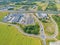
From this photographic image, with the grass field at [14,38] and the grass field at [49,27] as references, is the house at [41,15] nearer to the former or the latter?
the grass field at [49,27]

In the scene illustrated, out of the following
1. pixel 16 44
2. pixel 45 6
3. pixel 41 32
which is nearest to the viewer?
pixel 16 44

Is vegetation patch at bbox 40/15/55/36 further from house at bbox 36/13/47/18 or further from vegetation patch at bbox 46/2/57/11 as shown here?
vegetation patch at bbox 46/2/57/11

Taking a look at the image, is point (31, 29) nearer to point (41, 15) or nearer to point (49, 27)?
point (49, 27)

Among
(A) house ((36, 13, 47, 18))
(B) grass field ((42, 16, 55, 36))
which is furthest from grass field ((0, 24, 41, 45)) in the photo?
(A) house ((36, 13, 47, 18))

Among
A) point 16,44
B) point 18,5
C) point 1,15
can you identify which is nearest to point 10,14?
point 1,15

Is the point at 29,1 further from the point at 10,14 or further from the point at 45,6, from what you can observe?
the point at 10,14

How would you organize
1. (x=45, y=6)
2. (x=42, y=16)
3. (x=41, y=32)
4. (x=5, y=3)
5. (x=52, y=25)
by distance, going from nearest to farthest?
(x=41, y=32) → (x=52, y=25) → (x=42, y=16) → (x=45, y=6) → (x=5, y=3)

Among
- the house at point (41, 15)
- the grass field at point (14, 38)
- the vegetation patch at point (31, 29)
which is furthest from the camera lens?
the house at point (41, 15)

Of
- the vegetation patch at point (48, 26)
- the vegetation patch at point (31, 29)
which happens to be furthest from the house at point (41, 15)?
the vegetation patch at point (31, 29)

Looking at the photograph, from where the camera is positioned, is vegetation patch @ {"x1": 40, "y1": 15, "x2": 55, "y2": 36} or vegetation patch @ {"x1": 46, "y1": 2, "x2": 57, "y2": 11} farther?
vegetation patch @ {"x1": 46, "y1": 2, "x2": 57, "y2": 11}
